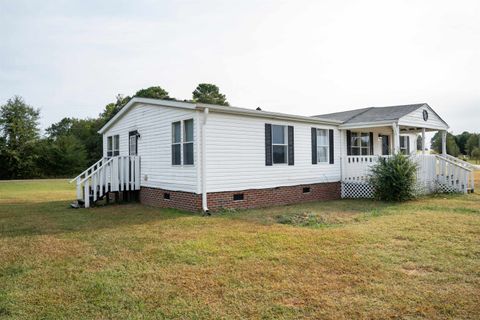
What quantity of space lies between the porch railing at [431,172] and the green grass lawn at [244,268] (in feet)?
16.9

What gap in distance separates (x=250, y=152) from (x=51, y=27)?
26.7 ft

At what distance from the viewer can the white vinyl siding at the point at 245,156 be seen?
9906 millimetres

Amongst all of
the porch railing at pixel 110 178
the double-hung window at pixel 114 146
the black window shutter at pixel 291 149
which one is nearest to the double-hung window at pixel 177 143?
the porch railing at pixel 110 178

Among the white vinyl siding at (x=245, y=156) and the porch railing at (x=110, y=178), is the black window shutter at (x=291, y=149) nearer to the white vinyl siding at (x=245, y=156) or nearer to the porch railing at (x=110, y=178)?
the white vinyl siding at (x=245, y=156)

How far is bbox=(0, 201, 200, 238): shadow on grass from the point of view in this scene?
7.63 meters

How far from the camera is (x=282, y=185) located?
38.4 feet

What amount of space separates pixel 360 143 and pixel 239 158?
7686 mm

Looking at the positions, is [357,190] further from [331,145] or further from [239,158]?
[239,158]

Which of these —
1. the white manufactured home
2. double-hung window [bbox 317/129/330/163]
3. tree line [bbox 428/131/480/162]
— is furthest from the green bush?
tree line [bbox 428/131/480/162]

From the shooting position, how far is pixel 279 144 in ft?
38.4

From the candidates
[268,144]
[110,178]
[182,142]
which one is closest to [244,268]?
[182,142]

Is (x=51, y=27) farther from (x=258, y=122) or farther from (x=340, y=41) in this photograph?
(x=340, y=41)

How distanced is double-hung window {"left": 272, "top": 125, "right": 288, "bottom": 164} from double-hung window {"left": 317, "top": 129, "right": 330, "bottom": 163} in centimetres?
204

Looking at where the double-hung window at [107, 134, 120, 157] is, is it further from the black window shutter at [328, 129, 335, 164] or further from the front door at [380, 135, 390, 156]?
the front door at [380, 135, 390, 156]
